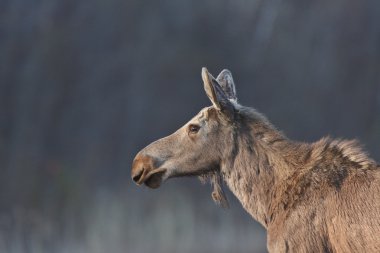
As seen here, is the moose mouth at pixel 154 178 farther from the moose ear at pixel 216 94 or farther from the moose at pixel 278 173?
the moose ear at pixel 216 94

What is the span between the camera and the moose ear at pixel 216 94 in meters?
8.99

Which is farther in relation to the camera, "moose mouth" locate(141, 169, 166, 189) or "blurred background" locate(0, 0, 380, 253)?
"blurred background" locate(0, 0, 380, 253)

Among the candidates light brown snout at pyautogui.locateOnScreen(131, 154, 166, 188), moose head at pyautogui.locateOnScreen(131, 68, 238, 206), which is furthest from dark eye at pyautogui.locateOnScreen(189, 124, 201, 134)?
light brown snout at pyautogui.locateOnScreen(131, 154, 166, 188)

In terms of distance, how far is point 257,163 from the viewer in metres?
9.26

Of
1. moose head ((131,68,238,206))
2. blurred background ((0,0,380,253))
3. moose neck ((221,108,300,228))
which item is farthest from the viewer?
blurred background ((0,0,380,253))

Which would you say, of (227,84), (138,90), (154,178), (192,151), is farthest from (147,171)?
(138,90)

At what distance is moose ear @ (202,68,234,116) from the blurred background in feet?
42.6

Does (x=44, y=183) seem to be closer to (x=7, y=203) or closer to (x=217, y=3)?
(x=7, y=203)

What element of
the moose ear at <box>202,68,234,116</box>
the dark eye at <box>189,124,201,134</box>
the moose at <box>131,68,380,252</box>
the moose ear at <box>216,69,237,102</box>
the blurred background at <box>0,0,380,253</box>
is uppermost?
the blurred background at <box>0,0,380,253</box>

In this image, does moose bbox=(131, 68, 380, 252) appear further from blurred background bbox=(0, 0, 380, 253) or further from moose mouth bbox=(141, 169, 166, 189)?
blurred background bbox=(0, 0, 380, 253)

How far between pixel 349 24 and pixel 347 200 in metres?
18.3

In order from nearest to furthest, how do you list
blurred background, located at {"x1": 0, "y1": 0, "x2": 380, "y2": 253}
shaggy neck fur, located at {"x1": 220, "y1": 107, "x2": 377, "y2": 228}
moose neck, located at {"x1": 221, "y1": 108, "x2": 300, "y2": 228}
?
1. shaggy neck fur, located at {"x1": 220, "y1": 107, "x2": 377, "y2": 228}
2. moose neck, located at {"x1": 221, "y1": 108, "x2": 300, "y2": 228}
3. blurred background, located at {"x1": 0, "y1": 0, "x2": 380, "y2": 253}

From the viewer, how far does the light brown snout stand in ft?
30.7

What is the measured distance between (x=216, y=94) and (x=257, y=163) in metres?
0.71
